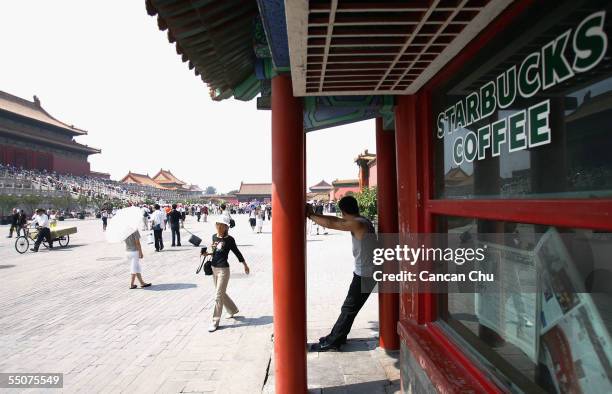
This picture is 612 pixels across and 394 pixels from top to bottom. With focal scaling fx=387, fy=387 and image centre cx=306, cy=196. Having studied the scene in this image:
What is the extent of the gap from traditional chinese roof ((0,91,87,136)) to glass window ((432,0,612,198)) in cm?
4922

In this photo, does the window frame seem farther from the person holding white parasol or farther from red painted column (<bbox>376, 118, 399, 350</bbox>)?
the person holding white parasol

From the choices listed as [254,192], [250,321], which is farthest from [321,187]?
[250,321]

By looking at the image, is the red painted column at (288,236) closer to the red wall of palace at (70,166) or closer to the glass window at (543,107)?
the glass window at (543,107)

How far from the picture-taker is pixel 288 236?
2.94m

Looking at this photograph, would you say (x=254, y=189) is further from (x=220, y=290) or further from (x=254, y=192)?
(x=220, y=290)

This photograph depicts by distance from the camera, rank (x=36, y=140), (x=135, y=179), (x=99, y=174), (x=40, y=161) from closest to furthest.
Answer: (x=36, y=140) → (x=40, y=161) → (x=99, y=174) → (x=135, y=179)

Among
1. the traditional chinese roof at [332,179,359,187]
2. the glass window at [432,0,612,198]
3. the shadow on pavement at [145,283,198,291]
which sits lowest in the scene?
the shadow on pavement at [145,283,198,291]

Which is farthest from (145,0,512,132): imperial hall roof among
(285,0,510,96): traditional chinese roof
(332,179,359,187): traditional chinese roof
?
(332,179,359,187): traditional chinese roof

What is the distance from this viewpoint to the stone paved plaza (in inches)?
142

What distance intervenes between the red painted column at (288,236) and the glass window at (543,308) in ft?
3.91

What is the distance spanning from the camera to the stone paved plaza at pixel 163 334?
11.9 feet

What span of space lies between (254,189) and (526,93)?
277 ft

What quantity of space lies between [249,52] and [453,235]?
7.24ft

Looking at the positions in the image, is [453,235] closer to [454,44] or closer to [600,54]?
[454,44]
